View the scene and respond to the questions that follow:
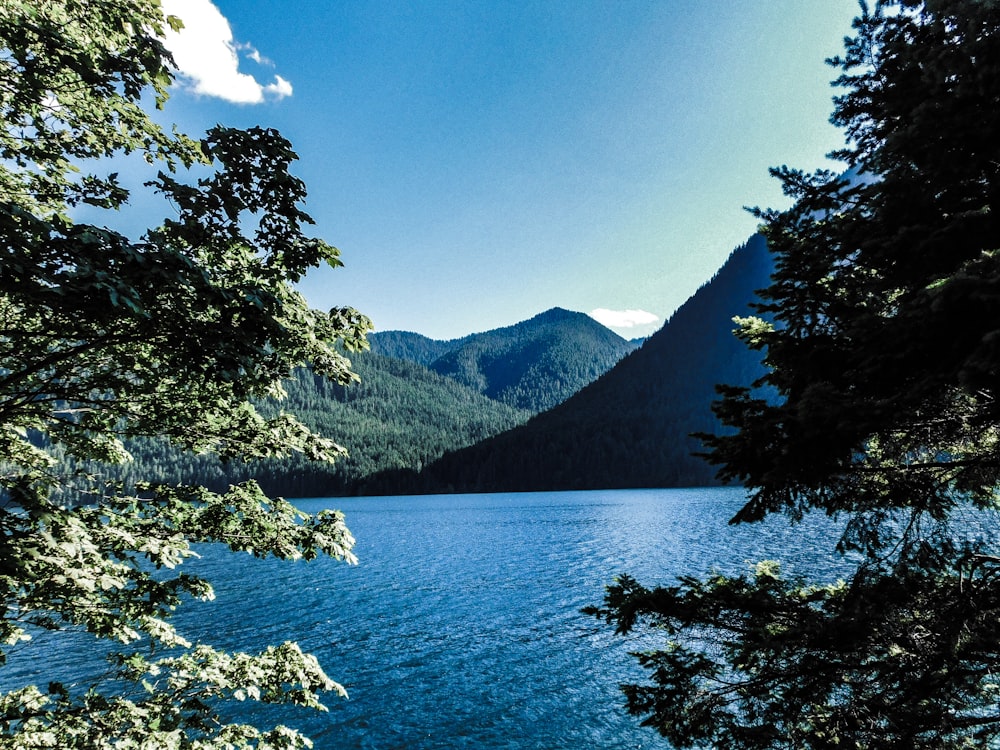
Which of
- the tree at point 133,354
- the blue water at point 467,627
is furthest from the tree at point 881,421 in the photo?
the blue water at point 467,627

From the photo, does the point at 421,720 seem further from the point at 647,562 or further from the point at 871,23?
the point at 647,562

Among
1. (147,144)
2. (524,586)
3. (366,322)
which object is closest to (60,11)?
(147,144)

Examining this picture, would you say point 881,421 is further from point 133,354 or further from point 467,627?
point 467,627

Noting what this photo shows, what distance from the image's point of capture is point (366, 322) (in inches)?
288

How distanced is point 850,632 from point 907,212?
196 inches

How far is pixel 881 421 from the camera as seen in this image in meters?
5.70

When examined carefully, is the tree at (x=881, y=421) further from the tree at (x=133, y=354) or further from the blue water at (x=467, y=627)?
the blue water at (x=467, y=627)

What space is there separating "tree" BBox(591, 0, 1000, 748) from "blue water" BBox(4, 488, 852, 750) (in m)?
12.2

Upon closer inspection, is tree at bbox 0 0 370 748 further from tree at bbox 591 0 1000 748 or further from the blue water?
the blue water

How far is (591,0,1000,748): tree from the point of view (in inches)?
214

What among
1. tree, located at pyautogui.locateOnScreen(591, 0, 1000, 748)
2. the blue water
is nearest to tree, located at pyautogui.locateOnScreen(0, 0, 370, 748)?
tree, located at pyautogui.locateOnScreen(591, 0, 1000, 748)

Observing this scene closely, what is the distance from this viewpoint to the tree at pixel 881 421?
17.8ft

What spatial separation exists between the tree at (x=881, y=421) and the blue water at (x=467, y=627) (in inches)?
482

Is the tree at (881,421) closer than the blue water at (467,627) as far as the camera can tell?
Yes
